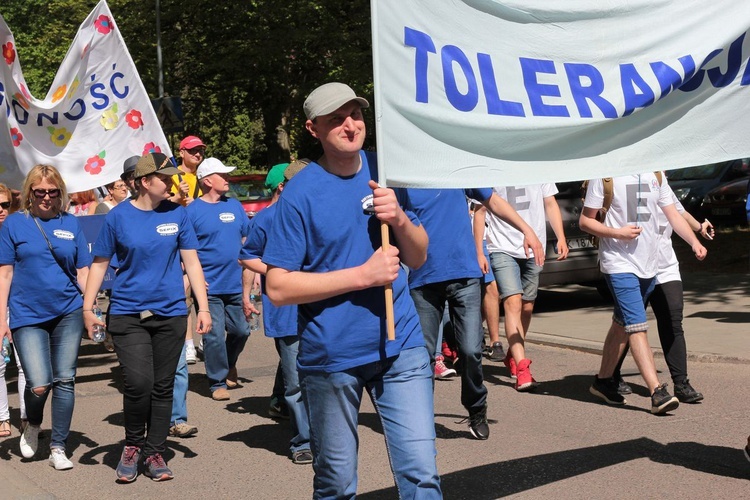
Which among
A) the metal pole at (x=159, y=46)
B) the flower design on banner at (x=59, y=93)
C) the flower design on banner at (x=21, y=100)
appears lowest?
the flower design on banner at (x=21, y=100)

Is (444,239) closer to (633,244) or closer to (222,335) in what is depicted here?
(633,244)

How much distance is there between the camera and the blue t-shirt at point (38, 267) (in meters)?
7.23

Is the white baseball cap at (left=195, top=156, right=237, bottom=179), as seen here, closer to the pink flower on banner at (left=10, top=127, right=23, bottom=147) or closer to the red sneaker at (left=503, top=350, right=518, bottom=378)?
the pink flower on banner at (left=10, top=127, right=23, bottom=147)

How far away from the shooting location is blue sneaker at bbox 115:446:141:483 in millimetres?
6758

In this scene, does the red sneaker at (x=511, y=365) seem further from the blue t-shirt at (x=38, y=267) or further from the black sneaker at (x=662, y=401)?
the blue t-shirt at (x=38, y=267)

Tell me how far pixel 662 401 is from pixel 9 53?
5.92 meters

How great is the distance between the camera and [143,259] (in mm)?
6793

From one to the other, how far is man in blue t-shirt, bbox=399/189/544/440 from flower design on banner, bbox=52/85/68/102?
14.3 ft

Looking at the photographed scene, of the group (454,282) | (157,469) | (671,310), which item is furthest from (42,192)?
(671,310)

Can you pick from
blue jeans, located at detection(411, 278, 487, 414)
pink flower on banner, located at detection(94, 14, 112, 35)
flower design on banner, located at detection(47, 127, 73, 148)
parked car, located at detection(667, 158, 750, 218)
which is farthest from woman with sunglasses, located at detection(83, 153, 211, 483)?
parked car, located at detection(667, 158, 750, 218)

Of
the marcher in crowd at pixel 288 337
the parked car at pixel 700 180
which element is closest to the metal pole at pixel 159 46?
the parked car at pixel 700 180

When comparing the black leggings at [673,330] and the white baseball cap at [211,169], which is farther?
the white baseball cap at [211,169]

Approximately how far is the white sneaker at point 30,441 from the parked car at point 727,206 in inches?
632

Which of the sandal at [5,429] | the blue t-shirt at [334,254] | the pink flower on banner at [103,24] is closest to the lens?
the blue t-shirt at [334,254]
